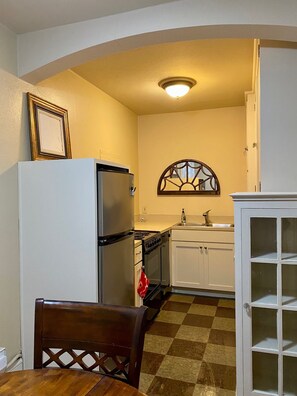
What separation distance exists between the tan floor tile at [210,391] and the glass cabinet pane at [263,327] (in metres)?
0.46

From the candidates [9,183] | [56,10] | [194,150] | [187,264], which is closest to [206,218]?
[187,264]

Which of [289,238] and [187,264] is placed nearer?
[289,238]

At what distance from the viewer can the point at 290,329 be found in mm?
1789

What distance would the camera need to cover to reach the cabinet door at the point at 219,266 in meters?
3.62

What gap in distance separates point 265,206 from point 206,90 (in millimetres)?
2106

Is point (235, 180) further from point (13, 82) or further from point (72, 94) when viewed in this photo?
point (13, 82)

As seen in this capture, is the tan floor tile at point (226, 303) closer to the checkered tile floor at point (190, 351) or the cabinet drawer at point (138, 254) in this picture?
the checkered tile floor at point (190, 351)

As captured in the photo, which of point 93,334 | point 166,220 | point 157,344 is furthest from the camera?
point 166,220

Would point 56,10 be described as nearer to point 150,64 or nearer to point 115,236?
point 150,64

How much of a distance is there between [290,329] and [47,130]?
7.36 ft

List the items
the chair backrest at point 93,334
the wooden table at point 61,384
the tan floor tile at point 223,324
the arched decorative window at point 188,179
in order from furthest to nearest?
the arched decorative window at point 188,179
the tan floor tile at point 223,324
the chair backrest at point 93,334
the wooden table at point 61,384

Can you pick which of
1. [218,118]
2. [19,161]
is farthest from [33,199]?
[218,118]

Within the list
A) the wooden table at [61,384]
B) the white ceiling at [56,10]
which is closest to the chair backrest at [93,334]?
the wooden table at [61,384]

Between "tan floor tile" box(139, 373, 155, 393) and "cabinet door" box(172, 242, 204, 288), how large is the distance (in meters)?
1.74
